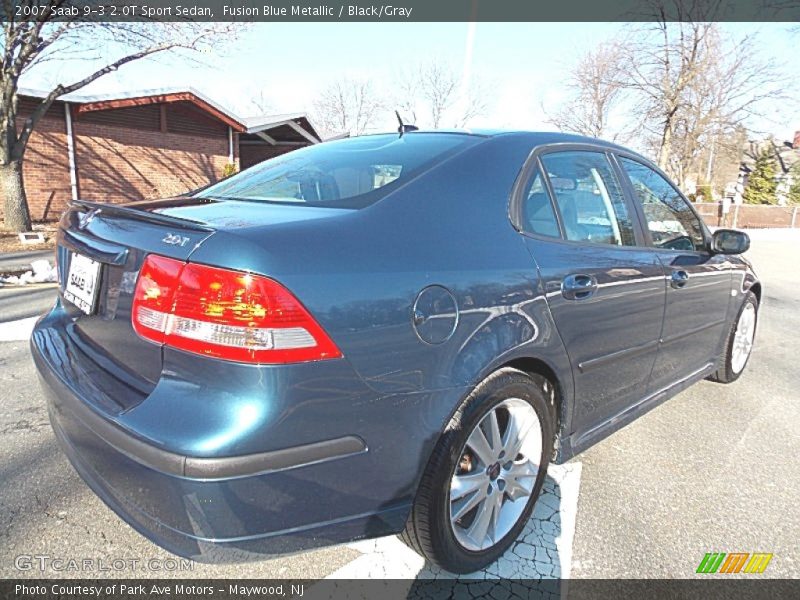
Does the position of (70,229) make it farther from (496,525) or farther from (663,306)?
(663,306)

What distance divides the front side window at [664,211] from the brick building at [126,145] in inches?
557

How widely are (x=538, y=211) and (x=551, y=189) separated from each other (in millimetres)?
189

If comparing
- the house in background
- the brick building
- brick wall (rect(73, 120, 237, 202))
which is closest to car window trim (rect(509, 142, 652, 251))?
the brick building

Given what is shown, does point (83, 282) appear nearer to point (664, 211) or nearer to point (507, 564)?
point (507, 564)

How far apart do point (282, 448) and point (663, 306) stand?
2.20m

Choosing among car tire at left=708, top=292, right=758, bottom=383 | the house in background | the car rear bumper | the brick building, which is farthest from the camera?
the house in background

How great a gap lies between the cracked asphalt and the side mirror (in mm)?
1122

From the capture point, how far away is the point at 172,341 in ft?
4.67

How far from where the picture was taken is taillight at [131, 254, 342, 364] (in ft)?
4.41

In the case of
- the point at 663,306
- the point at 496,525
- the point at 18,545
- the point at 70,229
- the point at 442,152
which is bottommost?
the point at 18,545

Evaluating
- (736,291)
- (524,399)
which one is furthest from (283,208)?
(736,291)

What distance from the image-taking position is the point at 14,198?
10539mm

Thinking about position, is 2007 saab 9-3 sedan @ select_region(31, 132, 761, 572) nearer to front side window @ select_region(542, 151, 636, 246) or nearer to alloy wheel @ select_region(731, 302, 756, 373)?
front side window @ select_region(542, 151, 636, 246)

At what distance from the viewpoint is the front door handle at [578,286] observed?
6.73ft
